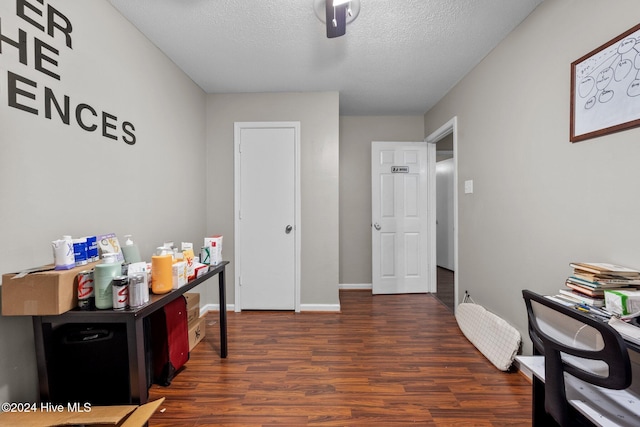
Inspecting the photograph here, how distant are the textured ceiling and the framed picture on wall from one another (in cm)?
70

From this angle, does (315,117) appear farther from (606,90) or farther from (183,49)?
(606,90)

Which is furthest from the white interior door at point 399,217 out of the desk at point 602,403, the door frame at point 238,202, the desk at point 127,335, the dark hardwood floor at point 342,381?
the desk at point 127,335

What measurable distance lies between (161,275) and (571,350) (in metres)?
1.76

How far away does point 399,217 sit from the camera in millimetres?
3867

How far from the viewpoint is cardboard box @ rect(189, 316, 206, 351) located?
2.28 m

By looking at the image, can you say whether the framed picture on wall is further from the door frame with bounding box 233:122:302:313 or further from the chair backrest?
the door frame with bounding box 233:122:302:313

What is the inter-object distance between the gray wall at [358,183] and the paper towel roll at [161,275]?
284 cm

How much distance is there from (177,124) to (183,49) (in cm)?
65

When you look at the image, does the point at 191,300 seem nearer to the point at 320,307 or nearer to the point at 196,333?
the point at 196,333

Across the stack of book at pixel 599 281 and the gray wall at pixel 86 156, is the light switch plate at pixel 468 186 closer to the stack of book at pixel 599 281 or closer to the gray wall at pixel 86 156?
→ the stack of book at pixel 599 281

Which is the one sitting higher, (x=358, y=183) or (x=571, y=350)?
(x=358, y=183)

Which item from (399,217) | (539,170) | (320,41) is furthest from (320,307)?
(320,41)

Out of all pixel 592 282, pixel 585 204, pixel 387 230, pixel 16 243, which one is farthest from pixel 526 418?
pixel 16 243

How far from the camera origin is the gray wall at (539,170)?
1.36 metres
